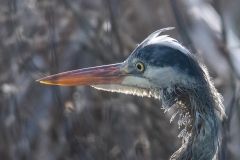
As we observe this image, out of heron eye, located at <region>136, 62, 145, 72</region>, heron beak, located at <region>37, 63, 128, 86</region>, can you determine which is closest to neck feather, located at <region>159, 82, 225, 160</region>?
heron eye, located at <region>136, 62, 145, 72</region>

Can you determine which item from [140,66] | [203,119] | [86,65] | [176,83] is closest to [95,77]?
[140,66]

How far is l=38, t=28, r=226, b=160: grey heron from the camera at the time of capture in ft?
12.4

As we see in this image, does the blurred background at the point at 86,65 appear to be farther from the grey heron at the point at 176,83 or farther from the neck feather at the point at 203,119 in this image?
the neck feather at the point at 203,119

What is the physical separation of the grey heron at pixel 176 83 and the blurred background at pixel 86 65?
160 centimetres

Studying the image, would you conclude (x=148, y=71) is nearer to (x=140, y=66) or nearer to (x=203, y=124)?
(x=140, y=66)

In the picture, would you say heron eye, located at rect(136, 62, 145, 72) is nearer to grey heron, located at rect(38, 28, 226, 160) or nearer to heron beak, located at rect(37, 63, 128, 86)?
grey heron, located at rect(38, 28, 226, 160)

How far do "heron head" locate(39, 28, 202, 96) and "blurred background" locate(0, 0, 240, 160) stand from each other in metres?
1.59

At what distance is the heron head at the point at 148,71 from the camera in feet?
12.5

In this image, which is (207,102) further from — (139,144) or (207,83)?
(139,144)

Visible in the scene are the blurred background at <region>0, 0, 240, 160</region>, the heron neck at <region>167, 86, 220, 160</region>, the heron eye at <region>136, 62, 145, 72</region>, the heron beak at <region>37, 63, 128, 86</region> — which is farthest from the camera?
the blurred background at <region>0, 0, 240, 160</region>

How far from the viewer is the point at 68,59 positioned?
676 cm

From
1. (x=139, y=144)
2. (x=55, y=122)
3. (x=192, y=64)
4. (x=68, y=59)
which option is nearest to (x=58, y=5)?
(x=68, y=59)

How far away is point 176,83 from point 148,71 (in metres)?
0.23

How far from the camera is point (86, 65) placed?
6.73m
